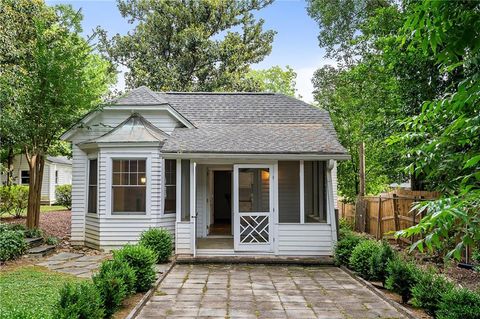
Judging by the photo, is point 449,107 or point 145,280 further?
point 145,280

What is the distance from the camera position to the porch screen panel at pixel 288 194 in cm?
1270

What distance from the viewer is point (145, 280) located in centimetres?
681

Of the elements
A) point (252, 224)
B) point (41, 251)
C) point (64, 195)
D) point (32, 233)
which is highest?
point (64, 195)

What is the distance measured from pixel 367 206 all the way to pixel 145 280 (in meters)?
10.9

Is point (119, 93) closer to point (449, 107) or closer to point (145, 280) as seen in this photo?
point (145, 280)

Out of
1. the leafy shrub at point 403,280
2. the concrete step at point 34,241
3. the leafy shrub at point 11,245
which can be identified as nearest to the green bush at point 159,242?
the leafy shrub at point 11,245

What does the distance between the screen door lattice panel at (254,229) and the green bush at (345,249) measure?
1.81 meters

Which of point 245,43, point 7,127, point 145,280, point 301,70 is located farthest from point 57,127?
point 301,70

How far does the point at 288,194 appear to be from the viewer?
12789 millimetres

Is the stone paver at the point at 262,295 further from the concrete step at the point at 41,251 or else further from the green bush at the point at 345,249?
the concrete step at the point at 41,251

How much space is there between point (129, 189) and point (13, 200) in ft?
34.6

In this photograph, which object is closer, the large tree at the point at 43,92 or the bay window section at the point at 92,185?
the large tree at the point at 43,92

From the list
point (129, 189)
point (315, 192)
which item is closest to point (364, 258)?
point (315, 192)

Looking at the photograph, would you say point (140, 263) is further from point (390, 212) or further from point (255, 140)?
point (390, 212)
